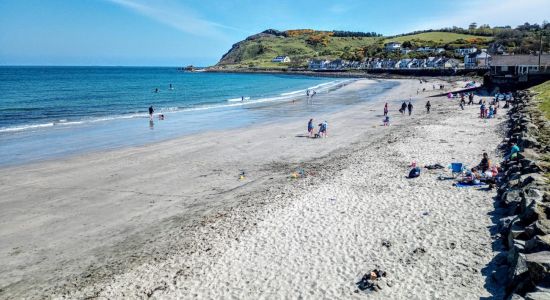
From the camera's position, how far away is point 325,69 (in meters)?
159

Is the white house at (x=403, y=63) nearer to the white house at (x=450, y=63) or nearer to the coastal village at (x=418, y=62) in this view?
the coastal village at (x=418, y=62)

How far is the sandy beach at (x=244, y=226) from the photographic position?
9.00m

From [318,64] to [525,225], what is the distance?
162 metres

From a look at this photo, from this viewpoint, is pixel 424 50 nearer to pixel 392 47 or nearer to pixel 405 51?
pixel 405 51

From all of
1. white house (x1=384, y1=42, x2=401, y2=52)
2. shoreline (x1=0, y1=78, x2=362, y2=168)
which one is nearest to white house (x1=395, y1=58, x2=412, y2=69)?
white house (x1=384, y1=42, x2=401, y2=52)

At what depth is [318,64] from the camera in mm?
167375

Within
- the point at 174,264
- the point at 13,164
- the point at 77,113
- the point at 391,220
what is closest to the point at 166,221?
the point at 174,264

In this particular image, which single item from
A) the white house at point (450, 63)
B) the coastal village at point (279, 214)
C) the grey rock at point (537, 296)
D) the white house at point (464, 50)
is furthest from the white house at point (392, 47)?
the grey rock at point (537, 296)

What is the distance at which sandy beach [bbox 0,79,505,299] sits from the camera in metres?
9.00

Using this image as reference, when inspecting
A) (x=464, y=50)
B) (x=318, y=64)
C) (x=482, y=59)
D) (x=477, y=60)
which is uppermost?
(x=464, y=50)

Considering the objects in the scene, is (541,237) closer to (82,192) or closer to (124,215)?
(124,215)

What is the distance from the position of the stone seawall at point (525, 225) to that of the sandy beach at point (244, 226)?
501 millimetres

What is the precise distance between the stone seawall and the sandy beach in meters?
0.50

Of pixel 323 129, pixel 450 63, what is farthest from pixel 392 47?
pixel 323 129
